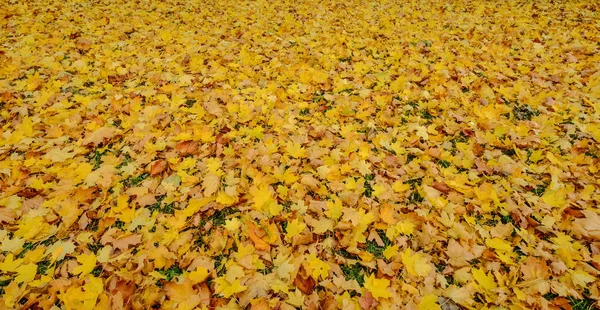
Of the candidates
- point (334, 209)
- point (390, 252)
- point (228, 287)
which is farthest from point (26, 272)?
point (390, 252)

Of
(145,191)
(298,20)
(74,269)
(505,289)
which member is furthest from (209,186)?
(298,20)

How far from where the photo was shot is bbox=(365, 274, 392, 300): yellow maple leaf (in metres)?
1.81

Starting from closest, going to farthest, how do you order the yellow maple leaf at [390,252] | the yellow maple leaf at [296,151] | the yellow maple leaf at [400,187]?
the yellow maple leaf at [390,252]
the yellow maple leaf at [400,187]
the yellow maple leaf at [296,151]

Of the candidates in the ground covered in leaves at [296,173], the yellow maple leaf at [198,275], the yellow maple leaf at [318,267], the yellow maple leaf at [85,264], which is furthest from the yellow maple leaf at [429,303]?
the yellow maple leaf at [85,264]

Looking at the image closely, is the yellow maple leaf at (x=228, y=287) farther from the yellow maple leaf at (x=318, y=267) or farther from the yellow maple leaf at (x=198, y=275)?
the yellow maple leaf at (x=318, y=267)

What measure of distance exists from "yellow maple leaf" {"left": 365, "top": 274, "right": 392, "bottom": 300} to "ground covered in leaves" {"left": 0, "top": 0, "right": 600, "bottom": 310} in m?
0.01

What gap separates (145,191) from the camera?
2406 millimetres

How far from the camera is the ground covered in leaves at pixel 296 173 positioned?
1866mm

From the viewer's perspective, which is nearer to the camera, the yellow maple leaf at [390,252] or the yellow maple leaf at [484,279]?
the yellow maple leaf at [484,279]

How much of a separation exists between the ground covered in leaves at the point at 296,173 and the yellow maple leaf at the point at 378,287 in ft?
0.04

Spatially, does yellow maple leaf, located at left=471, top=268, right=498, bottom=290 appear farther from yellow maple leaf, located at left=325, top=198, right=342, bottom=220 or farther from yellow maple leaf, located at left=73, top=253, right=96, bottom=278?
yellow maple leaf, located at left=73, top=253, right=96, bottom=278

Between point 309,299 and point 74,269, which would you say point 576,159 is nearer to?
point 309,299

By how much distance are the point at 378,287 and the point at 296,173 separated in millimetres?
1068

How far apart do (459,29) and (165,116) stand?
4896 mm
